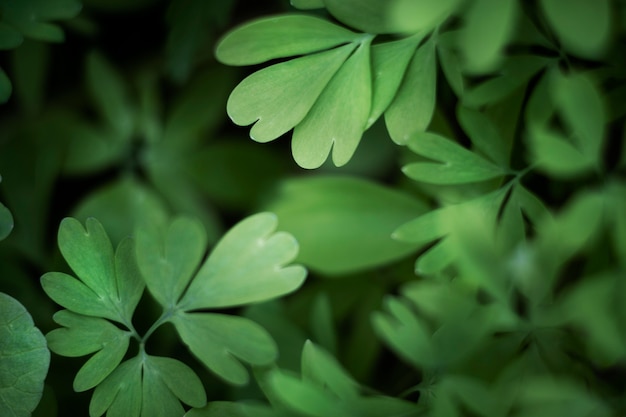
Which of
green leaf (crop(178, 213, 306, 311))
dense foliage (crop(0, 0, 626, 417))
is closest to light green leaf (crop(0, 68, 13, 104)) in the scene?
dense foliage (crop(0, 0, 626, 417))

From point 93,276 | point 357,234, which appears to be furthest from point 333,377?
point 357,234

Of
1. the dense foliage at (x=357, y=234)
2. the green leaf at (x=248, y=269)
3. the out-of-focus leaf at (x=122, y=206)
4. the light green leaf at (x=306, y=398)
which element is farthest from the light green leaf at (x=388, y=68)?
the out-of-focus leaf at (x=122, y=206)

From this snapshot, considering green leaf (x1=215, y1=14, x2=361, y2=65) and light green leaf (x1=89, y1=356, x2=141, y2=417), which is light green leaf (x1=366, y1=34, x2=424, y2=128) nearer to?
green leaf (x1=215, y1=14, x2=361, y2=65)

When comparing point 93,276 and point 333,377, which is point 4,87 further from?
point 333,377

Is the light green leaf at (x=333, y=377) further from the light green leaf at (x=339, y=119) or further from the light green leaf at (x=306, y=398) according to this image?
the light green leaf at (x=339, y=119)

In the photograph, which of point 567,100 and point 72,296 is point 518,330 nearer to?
point 567,100

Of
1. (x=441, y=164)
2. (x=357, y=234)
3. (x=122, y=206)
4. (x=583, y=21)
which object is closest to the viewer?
(x=583, y=21)
